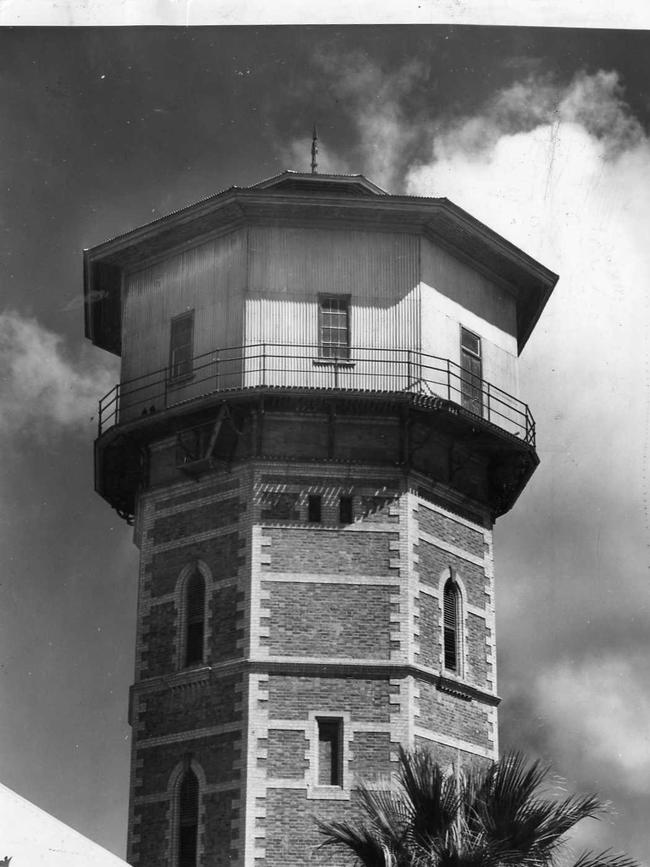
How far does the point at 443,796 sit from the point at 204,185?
15.8 m

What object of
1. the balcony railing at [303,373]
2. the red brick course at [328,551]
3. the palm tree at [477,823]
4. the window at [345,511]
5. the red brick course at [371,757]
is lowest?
the palm tree at [477,823]

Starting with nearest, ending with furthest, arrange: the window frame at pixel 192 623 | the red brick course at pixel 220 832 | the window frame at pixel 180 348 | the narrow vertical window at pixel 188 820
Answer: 1. the red brick course at pixel 220 832
2. the narrow vertical window at pixel 188 820
3. the window frame at pixel 192 623
4. the window frame at pixel 180 348

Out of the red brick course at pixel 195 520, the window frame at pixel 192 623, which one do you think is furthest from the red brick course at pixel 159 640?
the red brick course at pixel 195 520

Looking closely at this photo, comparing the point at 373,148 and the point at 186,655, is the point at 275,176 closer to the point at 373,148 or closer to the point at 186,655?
the point at 373,148

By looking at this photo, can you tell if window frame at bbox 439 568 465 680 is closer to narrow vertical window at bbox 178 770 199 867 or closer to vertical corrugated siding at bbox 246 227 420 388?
vertical corrugated siding at bbox 246 227 420 388

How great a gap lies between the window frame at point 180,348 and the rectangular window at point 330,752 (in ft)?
26.4

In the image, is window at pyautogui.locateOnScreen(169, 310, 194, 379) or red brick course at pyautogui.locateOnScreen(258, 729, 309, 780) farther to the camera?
window at pyautogui.locateOnScreen(169, 310, 194, 379)

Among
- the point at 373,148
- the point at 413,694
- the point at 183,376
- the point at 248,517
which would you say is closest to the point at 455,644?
the point at 413,694

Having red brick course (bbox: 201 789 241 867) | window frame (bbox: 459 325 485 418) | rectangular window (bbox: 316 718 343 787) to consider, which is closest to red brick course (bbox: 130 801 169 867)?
red brick course (bbox: 201 789 241 867)

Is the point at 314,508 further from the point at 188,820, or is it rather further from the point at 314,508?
the point at 188,820

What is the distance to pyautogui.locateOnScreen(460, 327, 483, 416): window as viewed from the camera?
37656mm

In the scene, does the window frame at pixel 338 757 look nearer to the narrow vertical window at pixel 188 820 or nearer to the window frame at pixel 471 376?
the narrow vertical window at pixel 188 820

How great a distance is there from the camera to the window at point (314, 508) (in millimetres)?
35500

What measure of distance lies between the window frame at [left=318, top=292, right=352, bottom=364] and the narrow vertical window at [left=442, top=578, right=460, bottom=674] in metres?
5.25
